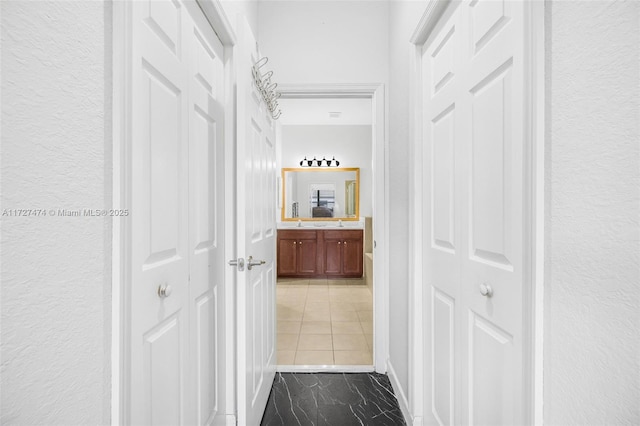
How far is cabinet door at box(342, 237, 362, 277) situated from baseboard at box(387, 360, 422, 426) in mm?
3308

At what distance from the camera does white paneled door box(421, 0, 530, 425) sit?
3.10 feet

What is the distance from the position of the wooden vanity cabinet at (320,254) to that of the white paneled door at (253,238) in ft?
11.1

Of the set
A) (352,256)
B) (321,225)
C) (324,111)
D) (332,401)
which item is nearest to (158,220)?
(332,401)

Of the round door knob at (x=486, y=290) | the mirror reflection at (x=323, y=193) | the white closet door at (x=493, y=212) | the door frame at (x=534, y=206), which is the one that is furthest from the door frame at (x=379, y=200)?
the mirror reflection at (x=323, y=193)

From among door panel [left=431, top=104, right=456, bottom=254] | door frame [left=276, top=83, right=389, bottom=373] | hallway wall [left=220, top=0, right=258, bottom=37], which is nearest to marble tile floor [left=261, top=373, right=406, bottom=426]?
door frame [left=276, top=83, right=389, bottom=373]

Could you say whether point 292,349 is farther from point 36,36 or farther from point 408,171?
point 36,36

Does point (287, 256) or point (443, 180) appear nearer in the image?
point (443, 180)

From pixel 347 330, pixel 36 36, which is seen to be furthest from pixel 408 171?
pixel 347 330

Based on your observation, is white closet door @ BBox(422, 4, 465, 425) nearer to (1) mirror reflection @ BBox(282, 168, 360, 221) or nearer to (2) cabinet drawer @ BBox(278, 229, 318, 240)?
(2) cabinet drawer @ BBox(278, 229, 318, 240)

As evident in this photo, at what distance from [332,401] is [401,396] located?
41cm

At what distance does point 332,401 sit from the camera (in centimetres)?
213

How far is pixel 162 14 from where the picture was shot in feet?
3.46

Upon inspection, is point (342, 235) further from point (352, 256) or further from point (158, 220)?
point (158, 220)

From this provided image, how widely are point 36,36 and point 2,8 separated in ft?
0.20
